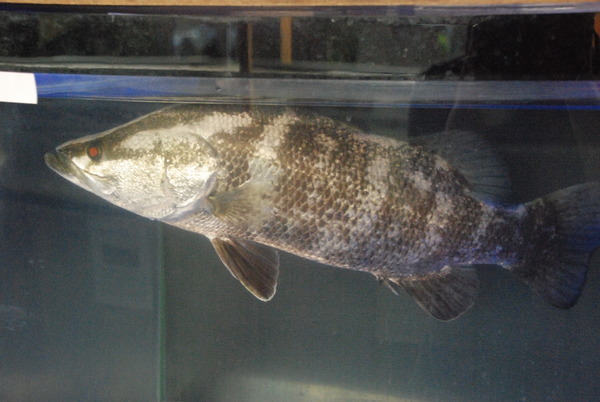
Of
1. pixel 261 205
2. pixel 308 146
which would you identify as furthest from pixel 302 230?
pixel 308 146

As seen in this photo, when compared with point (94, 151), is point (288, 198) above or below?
below

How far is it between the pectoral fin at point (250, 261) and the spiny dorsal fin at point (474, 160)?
25.1 inches

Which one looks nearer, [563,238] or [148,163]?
[148,163]

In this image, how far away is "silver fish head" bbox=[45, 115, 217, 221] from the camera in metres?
1.34

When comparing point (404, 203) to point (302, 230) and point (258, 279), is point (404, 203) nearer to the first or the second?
point (302, 230)

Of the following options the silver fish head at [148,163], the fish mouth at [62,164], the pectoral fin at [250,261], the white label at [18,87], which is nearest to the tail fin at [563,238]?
the pectoral fin at [250,261]

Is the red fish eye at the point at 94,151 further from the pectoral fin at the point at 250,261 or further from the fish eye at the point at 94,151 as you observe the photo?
the pectoral fin at the point at 250,261

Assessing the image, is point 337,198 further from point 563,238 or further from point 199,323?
point 199,323

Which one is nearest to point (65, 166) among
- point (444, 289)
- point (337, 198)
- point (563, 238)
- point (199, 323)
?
point (337, 198)

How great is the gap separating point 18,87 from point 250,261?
0.96m

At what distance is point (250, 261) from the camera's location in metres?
1.44

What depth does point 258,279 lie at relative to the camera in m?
1.43

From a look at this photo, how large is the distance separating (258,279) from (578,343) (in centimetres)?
147

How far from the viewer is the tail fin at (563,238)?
1.44 metres
